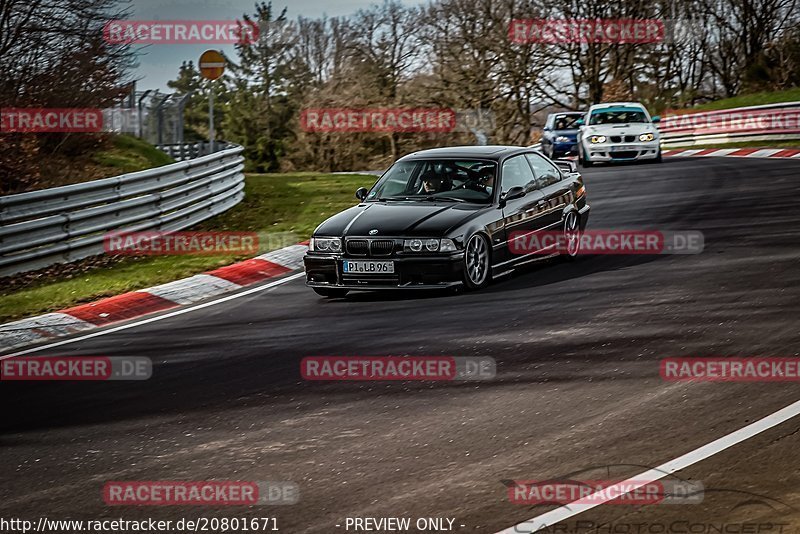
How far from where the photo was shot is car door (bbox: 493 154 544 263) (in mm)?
11888

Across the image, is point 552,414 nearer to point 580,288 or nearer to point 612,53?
point 580,288

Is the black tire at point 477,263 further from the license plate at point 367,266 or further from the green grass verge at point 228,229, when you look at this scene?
the green grass verge at point 228,229

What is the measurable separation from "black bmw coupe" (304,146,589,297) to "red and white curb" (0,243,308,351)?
171 centimetres

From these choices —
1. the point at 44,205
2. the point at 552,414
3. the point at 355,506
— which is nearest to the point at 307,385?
the point at 552,414

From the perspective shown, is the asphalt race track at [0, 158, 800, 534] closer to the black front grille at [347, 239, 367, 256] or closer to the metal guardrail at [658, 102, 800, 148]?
the black front grille at [347, 239, 367, 256]

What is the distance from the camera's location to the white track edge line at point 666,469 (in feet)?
16.6

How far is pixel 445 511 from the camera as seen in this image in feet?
17.1

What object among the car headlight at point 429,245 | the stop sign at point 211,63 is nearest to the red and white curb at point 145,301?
the car headlight at point 429,245

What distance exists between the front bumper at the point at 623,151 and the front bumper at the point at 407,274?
16.4 metres

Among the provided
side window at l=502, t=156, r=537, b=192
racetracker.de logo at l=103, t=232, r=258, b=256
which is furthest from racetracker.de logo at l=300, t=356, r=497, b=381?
racetracker.de logo at l=103, t=232, r=258, b=256

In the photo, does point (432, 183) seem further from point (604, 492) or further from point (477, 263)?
point (604, 492)

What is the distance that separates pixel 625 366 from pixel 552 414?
130 cm

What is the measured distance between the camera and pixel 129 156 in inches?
1061

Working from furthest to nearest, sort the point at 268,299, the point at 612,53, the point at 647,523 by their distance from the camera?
the point at 612,53, the point at 268,299, the point at 647,523
